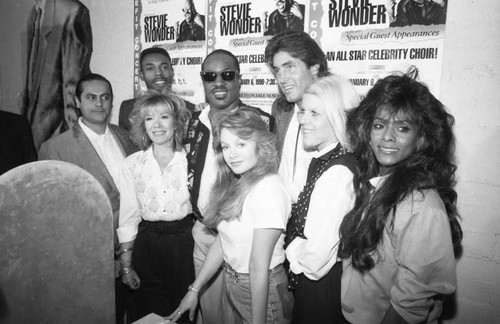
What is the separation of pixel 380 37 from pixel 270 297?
206 cm

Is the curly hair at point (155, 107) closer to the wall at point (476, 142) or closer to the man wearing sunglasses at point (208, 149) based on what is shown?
the man wearing sunglasses at point (208, 149)

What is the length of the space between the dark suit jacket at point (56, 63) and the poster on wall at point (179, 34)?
1.29m

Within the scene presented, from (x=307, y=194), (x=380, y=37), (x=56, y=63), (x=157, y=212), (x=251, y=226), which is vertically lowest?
(x=157, y=212)

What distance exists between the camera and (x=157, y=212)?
2586mm

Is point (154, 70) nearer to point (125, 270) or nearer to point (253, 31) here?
point (253, 31)

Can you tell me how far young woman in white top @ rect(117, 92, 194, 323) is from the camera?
2.62 metres

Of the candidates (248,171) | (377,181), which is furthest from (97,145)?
(377,181)

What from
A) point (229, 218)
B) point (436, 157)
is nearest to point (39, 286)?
point (229, 218)

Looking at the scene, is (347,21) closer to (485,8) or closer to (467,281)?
(485,8)


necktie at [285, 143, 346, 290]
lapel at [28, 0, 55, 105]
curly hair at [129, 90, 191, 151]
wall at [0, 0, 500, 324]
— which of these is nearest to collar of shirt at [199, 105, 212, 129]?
curly hair at [129, 90, 191, 151]

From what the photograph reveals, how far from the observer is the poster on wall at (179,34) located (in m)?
3.88

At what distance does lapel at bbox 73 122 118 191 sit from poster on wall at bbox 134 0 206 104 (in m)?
1.35

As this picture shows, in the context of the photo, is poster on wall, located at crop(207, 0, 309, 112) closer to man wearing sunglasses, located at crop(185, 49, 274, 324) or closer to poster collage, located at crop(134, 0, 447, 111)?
poster collage, located at crop(134, 0, 447, 111)

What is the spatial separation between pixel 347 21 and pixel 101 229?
2418mm
